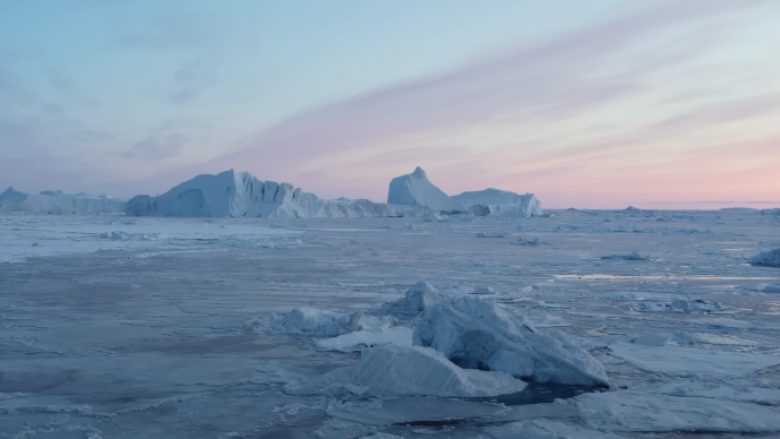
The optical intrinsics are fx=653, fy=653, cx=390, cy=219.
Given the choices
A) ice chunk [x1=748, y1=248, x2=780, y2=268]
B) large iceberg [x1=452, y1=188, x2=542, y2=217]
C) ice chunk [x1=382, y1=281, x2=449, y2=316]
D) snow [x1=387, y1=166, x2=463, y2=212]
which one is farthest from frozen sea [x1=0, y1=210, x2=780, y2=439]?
large iceberg [x1=452, y1=188, x2=542, y2=217]

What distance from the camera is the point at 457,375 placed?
398 cm

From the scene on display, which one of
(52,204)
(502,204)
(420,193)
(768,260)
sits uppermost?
(420,193)

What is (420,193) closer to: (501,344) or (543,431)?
(501,344)

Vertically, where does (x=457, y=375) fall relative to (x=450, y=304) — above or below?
below

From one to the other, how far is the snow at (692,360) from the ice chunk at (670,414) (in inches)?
25.9

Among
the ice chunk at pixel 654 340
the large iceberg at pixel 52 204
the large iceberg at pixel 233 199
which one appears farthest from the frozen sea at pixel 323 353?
the large iceberg at pixel 52 204

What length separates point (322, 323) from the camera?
5750 mm

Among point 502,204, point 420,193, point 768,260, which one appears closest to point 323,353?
point 768,260

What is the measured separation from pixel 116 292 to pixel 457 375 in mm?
5640

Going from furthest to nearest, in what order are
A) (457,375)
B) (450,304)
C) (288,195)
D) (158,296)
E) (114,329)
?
(288,195)
(158,296)
(114,329)
(450,304)
(457,375)

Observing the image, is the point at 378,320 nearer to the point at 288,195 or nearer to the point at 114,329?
the point at 114,329

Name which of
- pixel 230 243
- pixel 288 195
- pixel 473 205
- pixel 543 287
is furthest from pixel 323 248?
pixel 473 205

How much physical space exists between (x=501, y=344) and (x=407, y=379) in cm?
80

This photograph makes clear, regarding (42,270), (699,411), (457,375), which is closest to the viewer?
(699,411)
